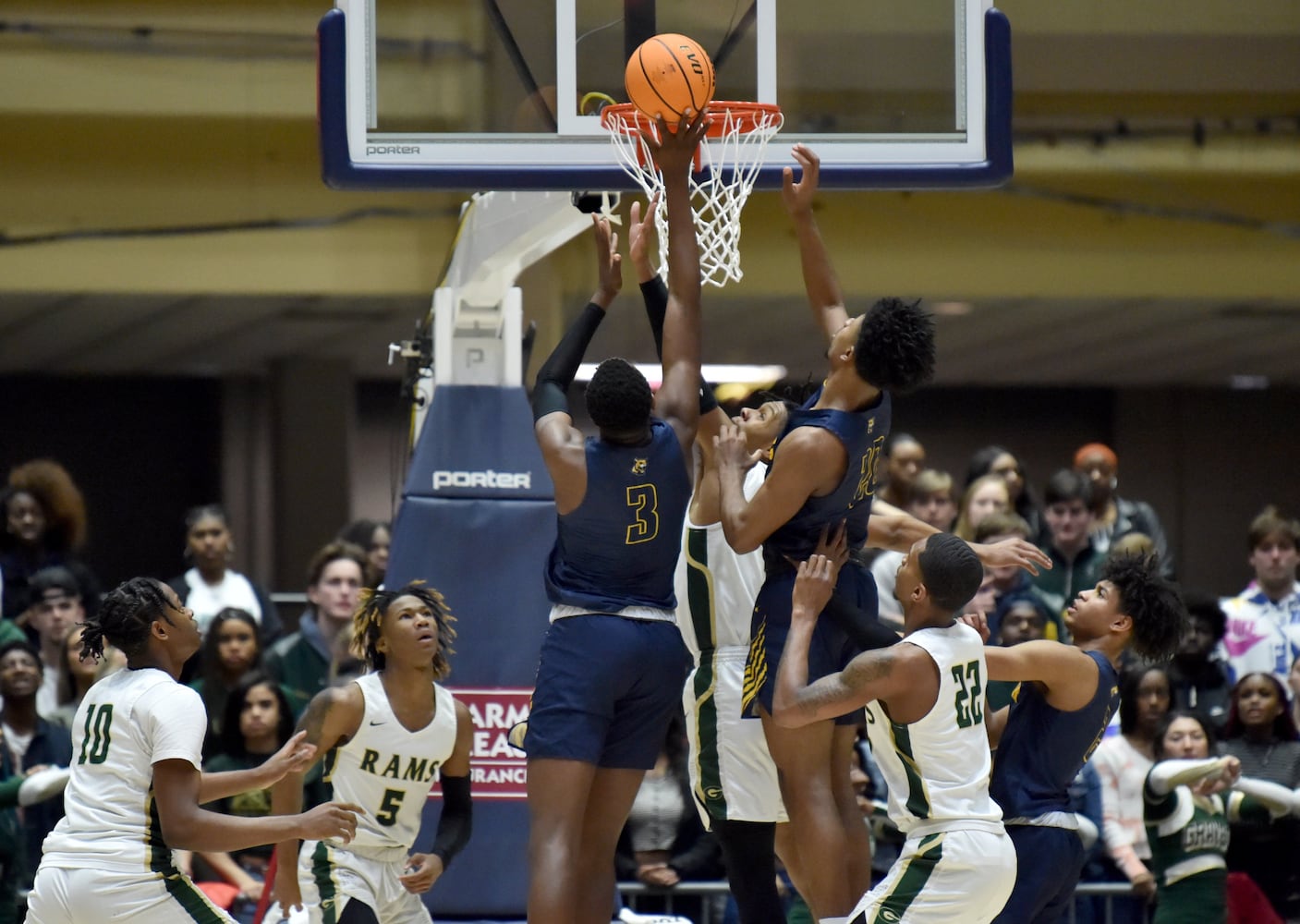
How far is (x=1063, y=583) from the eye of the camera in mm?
9234

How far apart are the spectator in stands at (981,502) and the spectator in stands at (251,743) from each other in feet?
11.0

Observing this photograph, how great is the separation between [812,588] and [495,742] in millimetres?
2291

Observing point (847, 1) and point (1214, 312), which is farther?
point (1214, 312)

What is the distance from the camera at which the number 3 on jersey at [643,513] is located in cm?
556

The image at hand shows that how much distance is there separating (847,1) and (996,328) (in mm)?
8925

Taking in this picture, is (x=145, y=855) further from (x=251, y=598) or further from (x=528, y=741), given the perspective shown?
(x=251, y=598)

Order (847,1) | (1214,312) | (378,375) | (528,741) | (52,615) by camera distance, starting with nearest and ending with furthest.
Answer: (528,741), (847,1), (52,615), (1214,312), (378,375)

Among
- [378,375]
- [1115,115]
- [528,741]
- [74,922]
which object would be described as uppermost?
[1115,115]

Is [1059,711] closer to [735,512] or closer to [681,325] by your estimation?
[735,512]

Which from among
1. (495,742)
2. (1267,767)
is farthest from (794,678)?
(1267,767)

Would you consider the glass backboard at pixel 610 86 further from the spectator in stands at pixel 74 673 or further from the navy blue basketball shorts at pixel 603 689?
the spectator in stands at pixel 74 673

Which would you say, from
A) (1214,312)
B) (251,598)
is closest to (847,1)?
(251,598)

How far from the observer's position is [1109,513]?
9.77 m

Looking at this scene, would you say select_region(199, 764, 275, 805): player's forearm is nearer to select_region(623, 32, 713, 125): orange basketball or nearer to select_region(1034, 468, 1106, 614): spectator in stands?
select_region(623, 32, 713, 125): orange basketball
